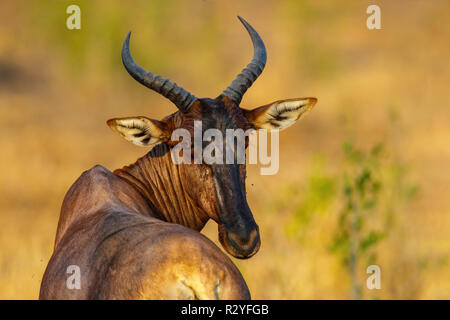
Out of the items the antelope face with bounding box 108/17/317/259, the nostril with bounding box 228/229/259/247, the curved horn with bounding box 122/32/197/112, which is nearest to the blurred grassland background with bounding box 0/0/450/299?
the antelope face with bounding box 108/17/317/259

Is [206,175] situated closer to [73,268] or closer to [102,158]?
[73,268]

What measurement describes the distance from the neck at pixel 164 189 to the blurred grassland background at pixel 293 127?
581 centimetres

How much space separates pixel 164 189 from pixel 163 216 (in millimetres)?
233

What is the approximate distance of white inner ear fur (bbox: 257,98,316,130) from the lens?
742cm

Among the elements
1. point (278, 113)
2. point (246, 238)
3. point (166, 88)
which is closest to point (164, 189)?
point (166, 88)

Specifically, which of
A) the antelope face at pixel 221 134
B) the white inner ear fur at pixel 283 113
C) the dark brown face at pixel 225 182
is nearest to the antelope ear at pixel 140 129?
the antelope face at pixel 221 134

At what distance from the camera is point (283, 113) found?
7.56m

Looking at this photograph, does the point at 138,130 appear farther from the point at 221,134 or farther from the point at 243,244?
the point at 243,244

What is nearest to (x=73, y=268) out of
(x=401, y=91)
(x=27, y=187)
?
(x=27, y=187)

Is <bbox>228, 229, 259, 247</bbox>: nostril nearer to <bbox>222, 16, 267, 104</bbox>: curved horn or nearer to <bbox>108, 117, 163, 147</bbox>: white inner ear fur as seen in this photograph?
<bbox>108, 117, 163, 147</bbox>: white inner ear fur

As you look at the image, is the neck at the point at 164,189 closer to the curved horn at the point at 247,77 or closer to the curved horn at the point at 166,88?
the curved horn at the point at 166,88

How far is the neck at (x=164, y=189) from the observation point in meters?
7.36

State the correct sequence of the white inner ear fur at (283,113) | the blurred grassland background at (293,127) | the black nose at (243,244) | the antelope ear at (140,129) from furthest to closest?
the blurred grassland background at (293,127) < the white inner ear fur at (283,113) < the antelope ear at (140,129) < the black nose at (243,244)

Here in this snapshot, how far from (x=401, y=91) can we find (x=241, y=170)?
2134 cm
